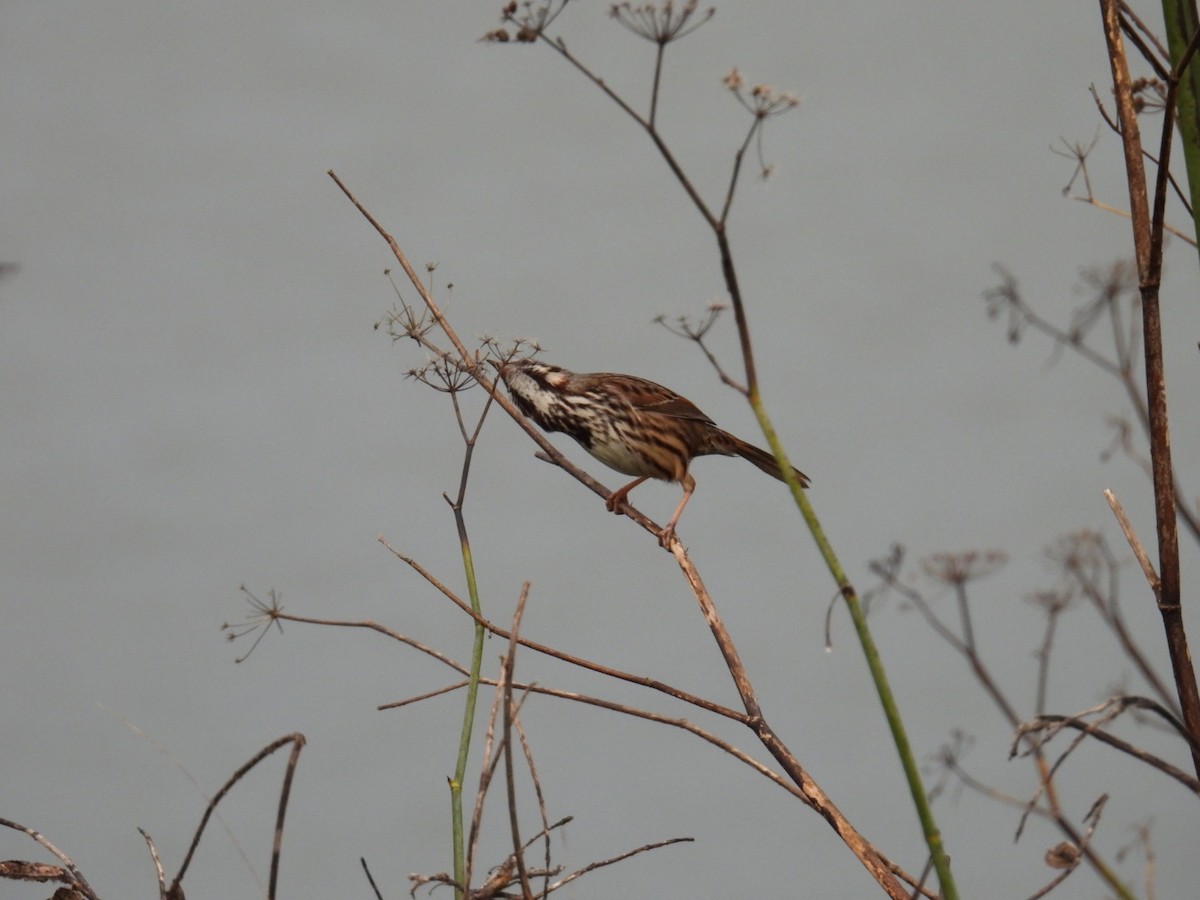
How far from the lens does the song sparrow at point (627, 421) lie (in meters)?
2.42

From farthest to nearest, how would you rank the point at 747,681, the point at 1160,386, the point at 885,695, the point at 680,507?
the point at 680,507 → the point at 747,681 → the point at 1160,386 → the point at 885,695

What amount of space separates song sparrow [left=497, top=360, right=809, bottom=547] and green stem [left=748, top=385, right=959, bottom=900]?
1606 millimetres

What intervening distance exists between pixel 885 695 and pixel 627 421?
5.70 feet

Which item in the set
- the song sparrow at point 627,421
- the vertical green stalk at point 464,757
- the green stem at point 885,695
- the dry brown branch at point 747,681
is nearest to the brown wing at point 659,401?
the song sparrow at point 627,421

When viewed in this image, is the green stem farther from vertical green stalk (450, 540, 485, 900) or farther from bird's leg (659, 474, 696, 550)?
bird's leg (659, 474, 696, 550)

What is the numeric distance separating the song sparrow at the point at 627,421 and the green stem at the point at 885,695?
1606 millimetres

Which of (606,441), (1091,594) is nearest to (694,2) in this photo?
(1091,594)

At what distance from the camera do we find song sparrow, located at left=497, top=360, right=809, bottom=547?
2416mm

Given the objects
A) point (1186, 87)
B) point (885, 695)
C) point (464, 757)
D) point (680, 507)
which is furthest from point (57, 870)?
point (680, 507)

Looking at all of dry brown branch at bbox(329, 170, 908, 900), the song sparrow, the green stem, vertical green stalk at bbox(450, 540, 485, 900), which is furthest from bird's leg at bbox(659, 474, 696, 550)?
the green stem

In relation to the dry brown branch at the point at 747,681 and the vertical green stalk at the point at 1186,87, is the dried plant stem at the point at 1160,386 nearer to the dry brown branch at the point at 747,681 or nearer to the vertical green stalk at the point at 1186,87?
the vertical green stalk at the point at 1186,87

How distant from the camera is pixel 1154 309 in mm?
941

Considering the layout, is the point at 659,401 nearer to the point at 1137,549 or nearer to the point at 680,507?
the point at 680,507

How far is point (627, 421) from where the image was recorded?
247 cm
